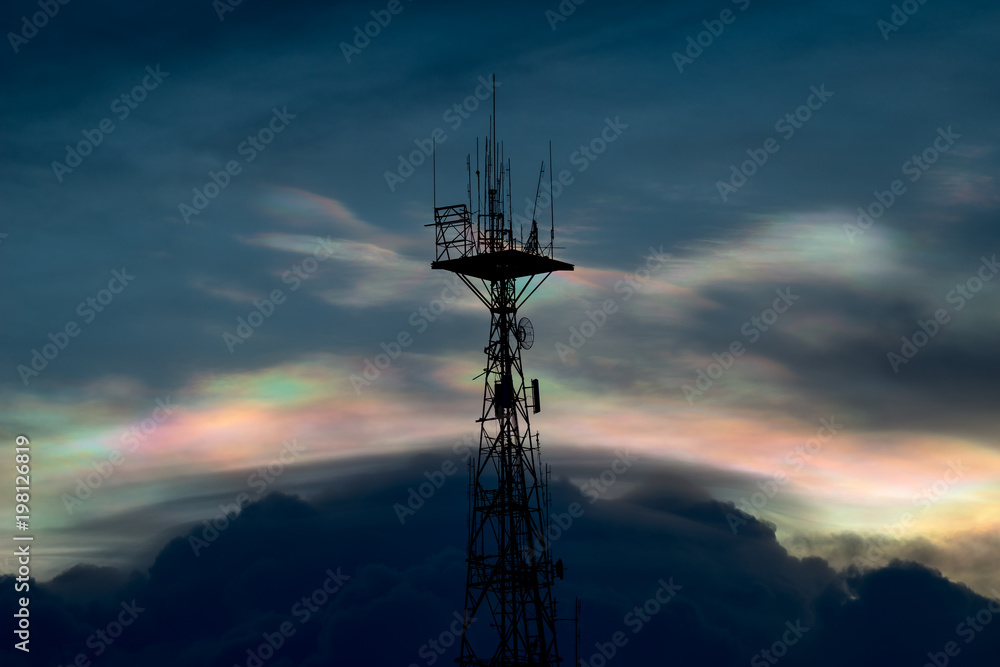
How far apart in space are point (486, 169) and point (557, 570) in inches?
1013

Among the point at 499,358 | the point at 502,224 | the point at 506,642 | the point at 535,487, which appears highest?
the point at 502,224

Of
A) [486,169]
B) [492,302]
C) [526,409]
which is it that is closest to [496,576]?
[526,409]

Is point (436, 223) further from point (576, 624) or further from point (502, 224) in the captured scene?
point (576, 624)

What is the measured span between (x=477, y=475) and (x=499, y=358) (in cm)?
761

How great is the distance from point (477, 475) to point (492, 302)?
1106cm

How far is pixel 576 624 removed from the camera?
107m

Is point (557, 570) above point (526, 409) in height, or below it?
below

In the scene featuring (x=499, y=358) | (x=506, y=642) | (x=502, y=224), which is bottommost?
(x=506, y=642)

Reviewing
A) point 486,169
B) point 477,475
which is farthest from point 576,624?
point 486,169

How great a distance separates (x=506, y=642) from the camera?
102375mm

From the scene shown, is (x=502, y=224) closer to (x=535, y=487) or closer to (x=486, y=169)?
(x=486, y=169)

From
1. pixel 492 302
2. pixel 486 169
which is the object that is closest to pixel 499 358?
pixel 492 302

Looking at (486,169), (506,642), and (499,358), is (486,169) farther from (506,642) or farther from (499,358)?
(506,642)

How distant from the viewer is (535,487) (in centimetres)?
10406
